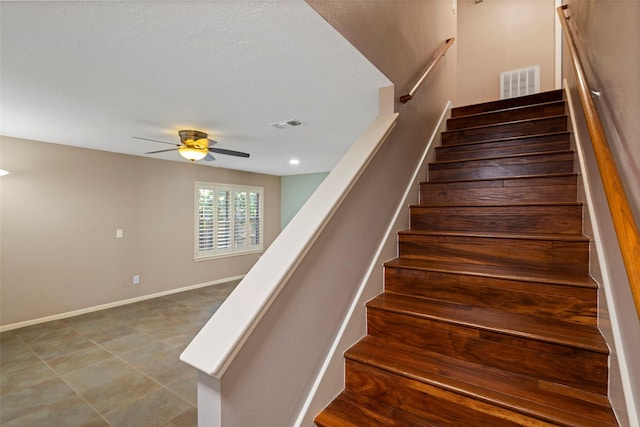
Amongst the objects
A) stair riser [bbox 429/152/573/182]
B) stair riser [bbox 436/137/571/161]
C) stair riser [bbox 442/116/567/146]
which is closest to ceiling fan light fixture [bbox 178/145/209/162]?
stair riser [bbox 429/152/573/182]

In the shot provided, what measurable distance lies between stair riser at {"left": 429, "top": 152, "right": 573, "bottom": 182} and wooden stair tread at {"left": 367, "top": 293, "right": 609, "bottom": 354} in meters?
1.21

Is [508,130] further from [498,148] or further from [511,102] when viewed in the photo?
[511,102]

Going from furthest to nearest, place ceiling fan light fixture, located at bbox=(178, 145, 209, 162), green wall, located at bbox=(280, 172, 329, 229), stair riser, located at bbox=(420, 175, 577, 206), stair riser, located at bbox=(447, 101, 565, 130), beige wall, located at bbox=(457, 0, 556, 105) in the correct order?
1. green wall, located at bbox=(280, 172, 329, 229)
2. beige wall, located at bbox=(457, 0, 556, 105)
3. ceiling fan light fixture, located at bbox=(178, 145, 209, 162)
4. stair riser, located at bbox=(447, 101, 565, 130)
5. stair riser, located at bbox=(420, 175, 577, 206)

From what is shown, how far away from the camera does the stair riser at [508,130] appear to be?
2459mm

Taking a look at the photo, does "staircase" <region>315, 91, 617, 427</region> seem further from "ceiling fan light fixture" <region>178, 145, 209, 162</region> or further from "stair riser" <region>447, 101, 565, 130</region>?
"ceiling fan light fixture" <region>178, 145, 209, 162</region>

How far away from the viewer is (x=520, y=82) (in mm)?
4434

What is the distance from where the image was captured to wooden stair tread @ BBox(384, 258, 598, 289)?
135 cm

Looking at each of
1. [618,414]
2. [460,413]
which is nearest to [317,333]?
[460,413]

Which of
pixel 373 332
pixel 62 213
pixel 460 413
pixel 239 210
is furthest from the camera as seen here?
pixel 239 210

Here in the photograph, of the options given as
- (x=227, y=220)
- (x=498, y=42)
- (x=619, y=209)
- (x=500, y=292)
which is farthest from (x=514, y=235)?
(x=227, y=220)

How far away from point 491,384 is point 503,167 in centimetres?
168

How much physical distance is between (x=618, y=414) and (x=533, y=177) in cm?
141

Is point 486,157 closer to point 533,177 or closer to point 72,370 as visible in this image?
point 533,177

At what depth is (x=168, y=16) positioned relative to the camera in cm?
130
